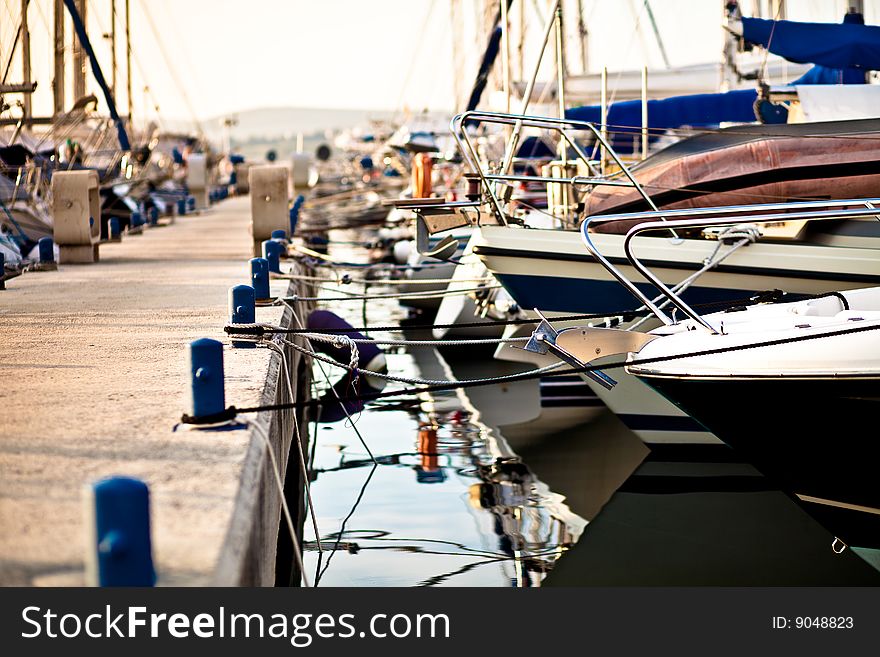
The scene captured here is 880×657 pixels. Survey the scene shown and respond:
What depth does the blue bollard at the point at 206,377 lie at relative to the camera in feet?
16.4

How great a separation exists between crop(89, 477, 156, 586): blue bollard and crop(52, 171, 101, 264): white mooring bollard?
1120 centimetres

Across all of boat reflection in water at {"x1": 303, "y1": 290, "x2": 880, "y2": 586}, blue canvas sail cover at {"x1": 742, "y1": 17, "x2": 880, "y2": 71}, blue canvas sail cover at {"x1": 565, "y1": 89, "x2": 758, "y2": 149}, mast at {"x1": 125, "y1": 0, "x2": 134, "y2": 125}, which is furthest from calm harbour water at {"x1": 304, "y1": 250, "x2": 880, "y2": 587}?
mast at {"x1": 125, "y1": 0, "x2": 134, "y2": 125}

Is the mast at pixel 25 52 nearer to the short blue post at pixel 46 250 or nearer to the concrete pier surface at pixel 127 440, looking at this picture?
the short blue post at pixel 46 250

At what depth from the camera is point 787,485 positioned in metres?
6.22

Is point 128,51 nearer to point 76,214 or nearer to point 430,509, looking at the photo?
point 76,214

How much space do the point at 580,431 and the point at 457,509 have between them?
2744 mm

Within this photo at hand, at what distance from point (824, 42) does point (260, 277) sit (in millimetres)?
6870

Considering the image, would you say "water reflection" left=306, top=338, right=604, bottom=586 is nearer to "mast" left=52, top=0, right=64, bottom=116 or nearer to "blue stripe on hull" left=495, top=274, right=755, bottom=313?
"blue stripe on hull" left=495, top=274, right=755, bottom=313

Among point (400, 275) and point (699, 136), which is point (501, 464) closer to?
point (699, 136)

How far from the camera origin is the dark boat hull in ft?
18.5

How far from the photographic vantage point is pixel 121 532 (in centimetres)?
320

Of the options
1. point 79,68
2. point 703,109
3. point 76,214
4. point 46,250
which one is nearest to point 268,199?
point 76,214

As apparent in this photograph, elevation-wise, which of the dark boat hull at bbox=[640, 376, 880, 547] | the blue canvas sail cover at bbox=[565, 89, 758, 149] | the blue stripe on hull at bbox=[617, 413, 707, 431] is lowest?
the blue stripe on hull at bbox=[617, 413, 707, 431]

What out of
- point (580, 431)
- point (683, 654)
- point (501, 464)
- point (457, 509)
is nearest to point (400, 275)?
point (580, 431)
